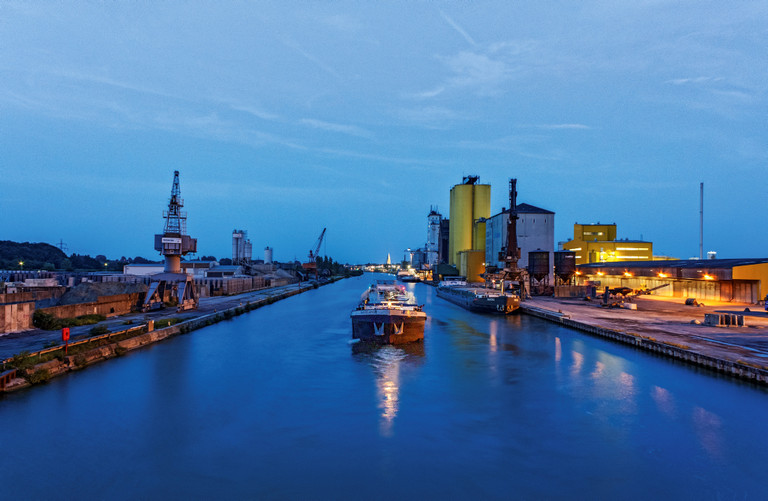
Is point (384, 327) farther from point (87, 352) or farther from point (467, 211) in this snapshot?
point (467, 211)

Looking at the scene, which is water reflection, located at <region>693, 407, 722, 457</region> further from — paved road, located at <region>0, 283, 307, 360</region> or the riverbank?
paved road, located at <region>0, 283, 307, 360</region>

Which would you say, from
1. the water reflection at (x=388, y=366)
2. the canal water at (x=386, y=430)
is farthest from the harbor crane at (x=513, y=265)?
the canal water at (x=386, y=430)

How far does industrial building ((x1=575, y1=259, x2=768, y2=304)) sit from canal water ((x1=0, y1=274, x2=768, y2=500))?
31.0m

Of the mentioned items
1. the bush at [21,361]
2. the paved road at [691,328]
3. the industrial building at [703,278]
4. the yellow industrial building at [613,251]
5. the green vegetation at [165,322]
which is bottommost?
the green vegetation at [165,322]

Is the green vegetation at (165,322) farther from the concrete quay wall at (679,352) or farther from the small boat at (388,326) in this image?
the concrete quay wall at (679,352)

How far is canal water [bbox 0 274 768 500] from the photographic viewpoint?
13.0 m

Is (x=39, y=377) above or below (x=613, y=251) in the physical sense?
below

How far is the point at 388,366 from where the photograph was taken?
91.2 ft

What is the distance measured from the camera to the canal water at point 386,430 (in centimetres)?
1302

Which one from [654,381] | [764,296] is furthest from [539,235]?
[654,381]

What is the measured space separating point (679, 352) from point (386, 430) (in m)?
19.2

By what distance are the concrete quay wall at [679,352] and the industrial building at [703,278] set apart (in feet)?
75.1

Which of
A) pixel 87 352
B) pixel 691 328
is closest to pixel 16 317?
pixel 87 352

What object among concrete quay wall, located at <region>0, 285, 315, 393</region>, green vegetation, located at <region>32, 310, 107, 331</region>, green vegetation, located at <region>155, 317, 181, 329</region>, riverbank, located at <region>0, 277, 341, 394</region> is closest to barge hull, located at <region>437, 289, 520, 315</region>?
concrete quay wall, located at <region>0, 285, 315, 393</region>
